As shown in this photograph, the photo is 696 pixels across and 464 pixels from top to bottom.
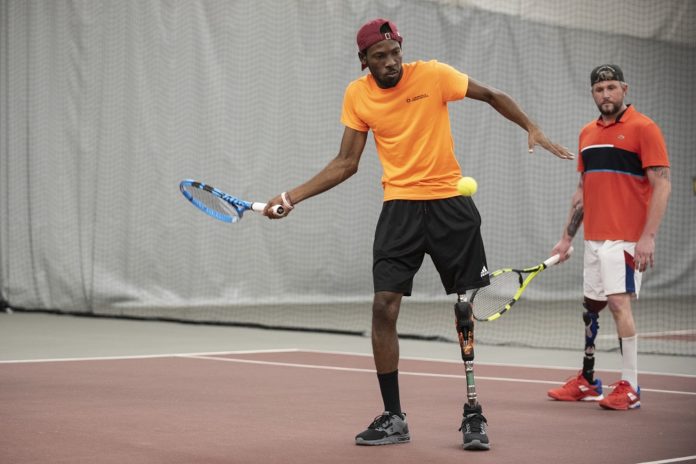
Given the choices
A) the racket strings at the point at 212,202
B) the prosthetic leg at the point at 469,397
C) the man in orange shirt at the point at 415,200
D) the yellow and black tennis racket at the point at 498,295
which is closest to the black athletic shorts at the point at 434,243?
the man in orange shirt at the point at 415,200

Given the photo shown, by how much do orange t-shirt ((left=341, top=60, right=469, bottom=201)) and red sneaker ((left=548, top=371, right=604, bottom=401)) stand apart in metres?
2.01

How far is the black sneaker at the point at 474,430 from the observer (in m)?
5.12

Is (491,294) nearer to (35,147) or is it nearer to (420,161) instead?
(420,161)

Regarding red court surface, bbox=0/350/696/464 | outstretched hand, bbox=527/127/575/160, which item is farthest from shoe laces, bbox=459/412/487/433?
outstretched hand, bbox=527/127/575/160

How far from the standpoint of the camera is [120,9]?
14742 millimetres

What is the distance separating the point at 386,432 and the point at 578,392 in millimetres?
1913

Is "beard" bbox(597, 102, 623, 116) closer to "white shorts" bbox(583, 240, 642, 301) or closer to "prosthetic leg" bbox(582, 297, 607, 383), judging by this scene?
"white shorts" bbox(583, 240, 642, 301)

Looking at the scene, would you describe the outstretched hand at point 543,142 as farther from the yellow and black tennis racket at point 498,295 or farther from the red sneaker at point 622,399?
the red sneaker at point 622,399

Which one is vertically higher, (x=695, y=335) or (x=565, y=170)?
(x=565, y=170)

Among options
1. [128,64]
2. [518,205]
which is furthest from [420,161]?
[518,205]

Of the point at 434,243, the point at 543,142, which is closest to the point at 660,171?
the point at 543,142

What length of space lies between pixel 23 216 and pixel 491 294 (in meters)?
9.30

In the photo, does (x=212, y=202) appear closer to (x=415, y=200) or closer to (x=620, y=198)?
(x=415, y=200)

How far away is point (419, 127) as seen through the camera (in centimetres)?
528
